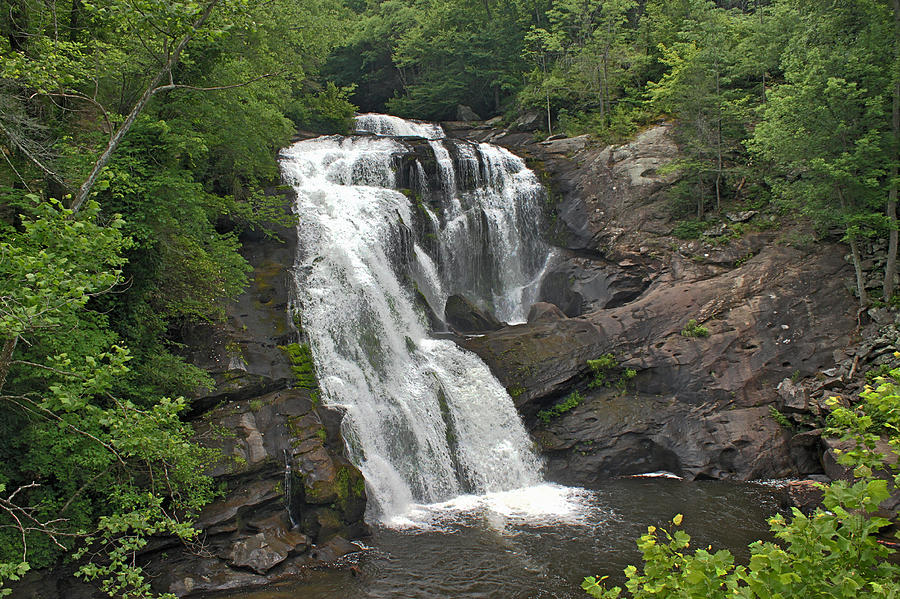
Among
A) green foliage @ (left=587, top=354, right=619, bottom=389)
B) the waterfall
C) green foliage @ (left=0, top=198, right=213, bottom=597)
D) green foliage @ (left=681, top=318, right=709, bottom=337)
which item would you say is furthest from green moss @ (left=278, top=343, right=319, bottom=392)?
green foliage @ (left=681, top=318, right=709, bottom=337)

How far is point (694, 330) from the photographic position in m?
16.0

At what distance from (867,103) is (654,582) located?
15.4 m

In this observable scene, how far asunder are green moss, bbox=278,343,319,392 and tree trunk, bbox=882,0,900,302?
49.2ft

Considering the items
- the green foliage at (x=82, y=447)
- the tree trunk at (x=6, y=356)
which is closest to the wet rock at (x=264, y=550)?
the green foliage at (x=82, y=447)

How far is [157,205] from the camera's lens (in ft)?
34.2

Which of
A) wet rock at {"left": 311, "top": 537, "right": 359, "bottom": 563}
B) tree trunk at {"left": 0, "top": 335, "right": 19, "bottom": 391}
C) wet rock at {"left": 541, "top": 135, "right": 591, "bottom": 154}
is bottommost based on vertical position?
wet rock at {"left": 311, "top": 537, "right": 359, "bottom": 563}

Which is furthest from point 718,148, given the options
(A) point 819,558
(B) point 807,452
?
(A) point 819,558

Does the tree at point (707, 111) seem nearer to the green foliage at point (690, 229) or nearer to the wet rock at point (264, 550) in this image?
the green foliage at point (690, 229)

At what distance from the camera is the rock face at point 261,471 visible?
959 centimetres

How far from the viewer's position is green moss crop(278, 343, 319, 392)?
1316cm

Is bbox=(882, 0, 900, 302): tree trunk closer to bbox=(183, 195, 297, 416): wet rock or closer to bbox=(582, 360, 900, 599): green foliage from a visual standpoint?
bbox=(582, 360, 900, 599): green foliage

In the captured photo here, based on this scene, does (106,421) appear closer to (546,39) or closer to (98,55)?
(98,55)

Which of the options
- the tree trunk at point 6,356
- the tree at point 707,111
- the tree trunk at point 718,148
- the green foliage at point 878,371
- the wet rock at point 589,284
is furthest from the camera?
the tree at point 707,111

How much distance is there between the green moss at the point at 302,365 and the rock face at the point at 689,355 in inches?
190
